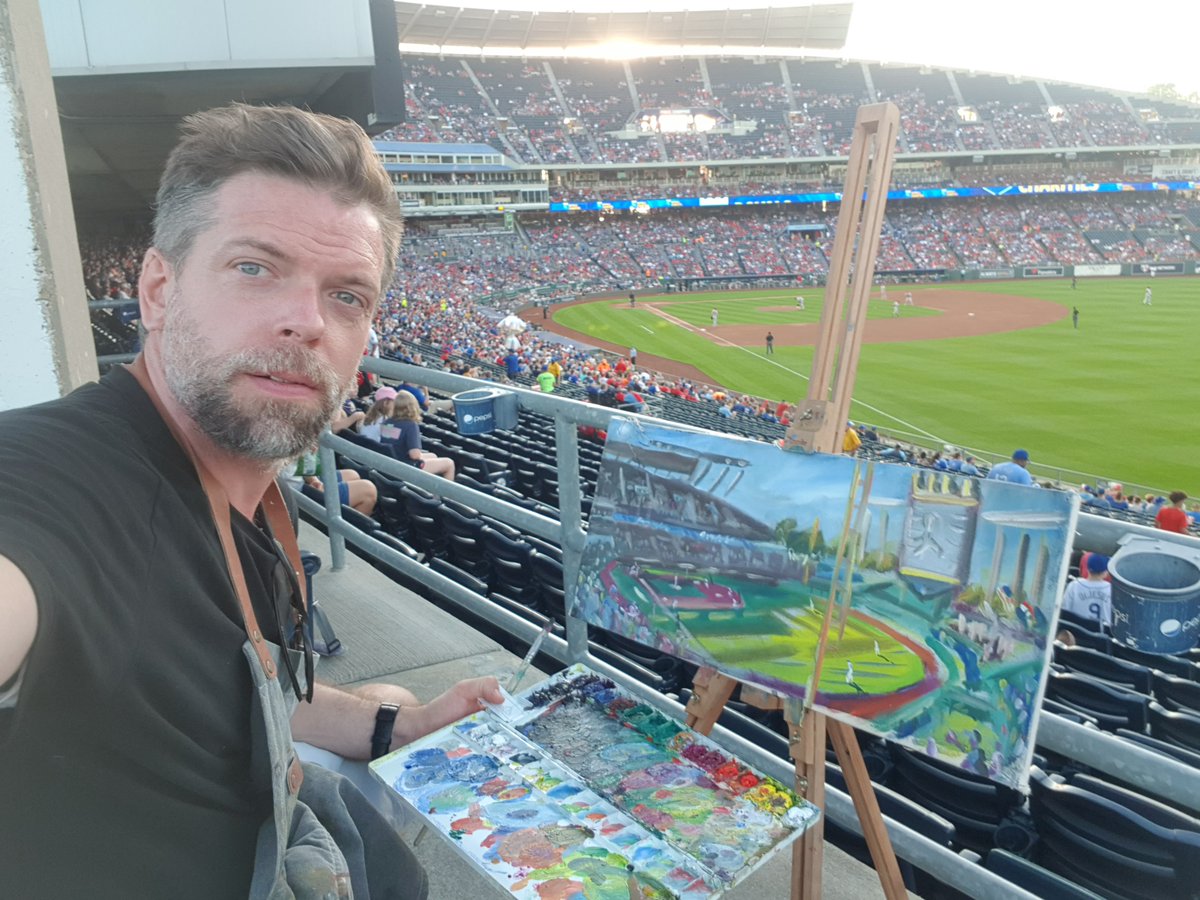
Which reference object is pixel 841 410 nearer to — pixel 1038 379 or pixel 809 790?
pixel 809 790

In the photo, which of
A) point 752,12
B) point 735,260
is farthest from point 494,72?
point 735,260

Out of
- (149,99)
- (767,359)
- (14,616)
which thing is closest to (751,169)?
(767,359)

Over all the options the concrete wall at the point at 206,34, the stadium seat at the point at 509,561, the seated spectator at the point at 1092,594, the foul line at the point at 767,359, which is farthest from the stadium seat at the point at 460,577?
the foul line at the point at 767,359

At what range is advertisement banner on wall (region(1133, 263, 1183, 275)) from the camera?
52125 millimetres

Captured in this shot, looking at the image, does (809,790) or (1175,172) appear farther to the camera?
(1175,172)

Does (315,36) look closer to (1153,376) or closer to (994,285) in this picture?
(1153,376)

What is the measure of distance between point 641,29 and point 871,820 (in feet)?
260

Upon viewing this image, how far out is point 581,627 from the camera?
3.10 m

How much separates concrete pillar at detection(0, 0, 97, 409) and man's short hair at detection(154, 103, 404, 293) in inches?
56.5

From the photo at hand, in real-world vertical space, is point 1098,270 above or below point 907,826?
below

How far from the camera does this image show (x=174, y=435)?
55.1 inches

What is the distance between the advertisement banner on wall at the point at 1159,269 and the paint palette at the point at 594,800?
6233 centimetres

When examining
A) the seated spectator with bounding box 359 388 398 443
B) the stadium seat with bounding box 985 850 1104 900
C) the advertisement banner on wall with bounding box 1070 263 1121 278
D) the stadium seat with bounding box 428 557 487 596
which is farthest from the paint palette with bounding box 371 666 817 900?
the advertisement banner on wall with bounding box 1070 263 1121 278

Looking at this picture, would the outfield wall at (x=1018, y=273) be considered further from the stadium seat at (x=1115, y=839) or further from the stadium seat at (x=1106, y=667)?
the stadium seat at (x=1115, y=839)
